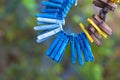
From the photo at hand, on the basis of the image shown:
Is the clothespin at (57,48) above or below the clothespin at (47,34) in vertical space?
below

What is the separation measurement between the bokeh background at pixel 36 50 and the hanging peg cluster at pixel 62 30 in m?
0.61

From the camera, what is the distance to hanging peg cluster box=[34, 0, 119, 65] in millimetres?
812

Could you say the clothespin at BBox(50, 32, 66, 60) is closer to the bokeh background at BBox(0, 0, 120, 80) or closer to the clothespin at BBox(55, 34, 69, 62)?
the clothespin at BBox(55, 34, 69, 62)

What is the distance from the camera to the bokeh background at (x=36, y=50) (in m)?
1.55

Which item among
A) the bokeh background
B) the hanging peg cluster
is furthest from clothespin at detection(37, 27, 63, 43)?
the bokeh background

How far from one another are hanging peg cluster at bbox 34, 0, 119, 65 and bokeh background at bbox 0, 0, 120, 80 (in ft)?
2.01

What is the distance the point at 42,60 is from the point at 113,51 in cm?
42

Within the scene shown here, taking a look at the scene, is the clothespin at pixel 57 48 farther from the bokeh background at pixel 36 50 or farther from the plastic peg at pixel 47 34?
the bokeh background at pixel 36 50

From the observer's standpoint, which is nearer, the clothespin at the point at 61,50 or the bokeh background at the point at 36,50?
the clothespin at the point at 61,50

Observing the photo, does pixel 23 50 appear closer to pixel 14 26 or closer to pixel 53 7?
pixel 14 26

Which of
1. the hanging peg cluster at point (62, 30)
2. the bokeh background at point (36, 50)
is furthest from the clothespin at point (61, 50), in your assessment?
the bokeh background at point (36, 50)

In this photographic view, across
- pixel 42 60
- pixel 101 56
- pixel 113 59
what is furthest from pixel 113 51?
pixel 42 60

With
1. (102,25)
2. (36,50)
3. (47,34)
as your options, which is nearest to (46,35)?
(47,34)

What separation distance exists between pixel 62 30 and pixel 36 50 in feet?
3.55
